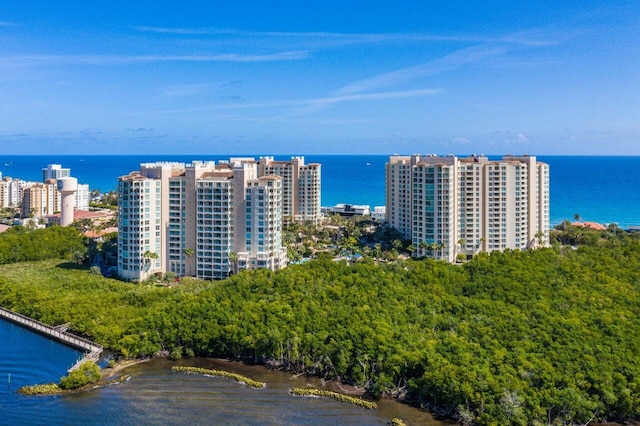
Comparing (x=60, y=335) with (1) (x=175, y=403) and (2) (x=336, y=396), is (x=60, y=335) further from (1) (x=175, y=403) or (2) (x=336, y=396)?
(2) (x=336, y=396)

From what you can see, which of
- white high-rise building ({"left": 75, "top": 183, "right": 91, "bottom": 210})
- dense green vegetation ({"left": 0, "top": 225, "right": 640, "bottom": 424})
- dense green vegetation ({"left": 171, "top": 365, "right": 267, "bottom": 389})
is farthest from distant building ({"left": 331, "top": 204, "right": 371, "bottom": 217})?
dense green vegetation ({"left": 171, "top": 365, "right": 267, "bottom": 389})

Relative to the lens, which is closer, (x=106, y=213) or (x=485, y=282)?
(x=485, y=282)

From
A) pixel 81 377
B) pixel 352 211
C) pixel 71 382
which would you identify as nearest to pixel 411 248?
pixel 352 211

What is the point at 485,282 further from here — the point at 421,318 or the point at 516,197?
the point at 516,197

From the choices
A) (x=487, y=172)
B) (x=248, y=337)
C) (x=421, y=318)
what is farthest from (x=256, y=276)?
(x=487, y=172)

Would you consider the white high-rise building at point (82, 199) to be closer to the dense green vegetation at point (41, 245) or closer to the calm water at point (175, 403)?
the dense green vegetation at point (41, 245)

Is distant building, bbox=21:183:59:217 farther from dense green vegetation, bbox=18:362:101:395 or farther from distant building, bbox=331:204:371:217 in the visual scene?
dense green vegetation, bbox=18:362:101:395
